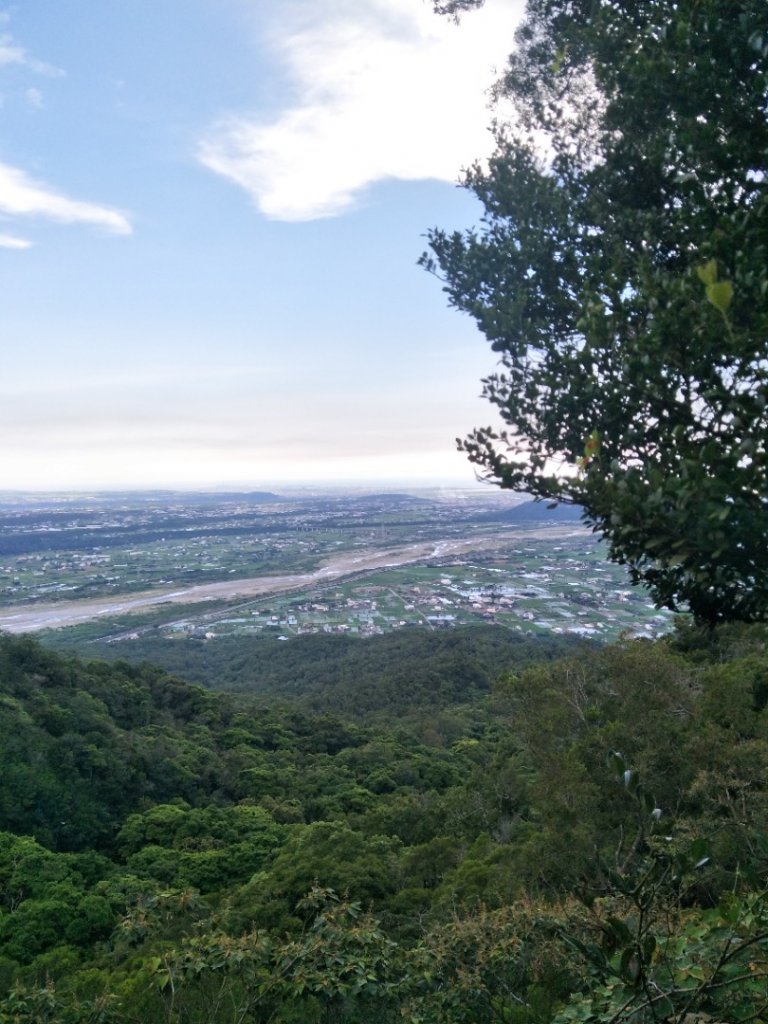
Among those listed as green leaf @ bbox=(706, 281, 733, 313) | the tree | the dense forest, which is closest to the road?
the dense forest

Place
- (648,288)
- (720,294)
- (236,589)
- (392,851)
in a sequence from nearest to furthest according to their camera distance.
Result: (720,294)
(648,288)
(392,851)
(236,589)

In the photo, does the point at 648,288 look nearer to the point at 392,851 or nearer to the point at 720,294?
the point at 720,294

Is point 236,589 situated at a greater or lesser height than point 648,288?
lesser

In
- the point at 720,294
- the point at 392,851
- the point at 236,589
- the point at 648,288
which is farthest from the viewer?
the point at 236,589

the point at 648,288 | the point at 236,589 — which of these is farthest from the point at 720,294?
the point at 236,589

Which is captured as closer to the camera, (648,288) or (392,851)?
(648,288)

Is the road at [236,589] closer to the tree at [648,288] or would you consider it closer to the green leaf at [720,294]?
the tree at [648,288]

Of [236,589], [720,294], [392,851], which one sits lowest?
[236,589]

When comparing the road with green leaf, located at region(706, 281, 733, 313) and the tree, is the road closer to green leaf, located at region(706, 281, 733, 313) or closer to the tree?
the tree

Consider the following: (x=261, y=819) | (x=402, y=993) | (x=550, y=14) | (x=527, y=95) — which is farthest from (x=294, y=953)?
(x=261, y=819)
